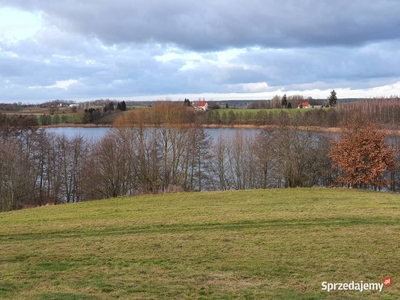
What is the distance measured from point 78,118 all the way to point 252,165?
59.4m

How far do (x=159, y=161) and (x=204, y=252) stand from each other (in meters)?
30.0

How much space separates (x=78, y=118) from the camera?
9131cm

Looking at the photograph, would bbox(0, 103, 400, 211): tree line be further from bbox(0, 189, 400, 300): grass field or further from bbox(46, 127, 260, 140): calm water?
bbox(0, 189, 400, 300): grass field

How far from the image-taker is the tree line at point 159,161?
36.7m

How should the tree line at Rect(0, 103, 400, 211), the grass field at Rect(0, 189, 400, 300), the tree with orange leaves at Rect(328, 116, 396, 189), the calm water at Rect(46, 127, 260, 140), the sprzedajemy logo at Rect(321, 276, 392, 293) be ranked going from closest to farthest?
1. the sprzedajemy logo at Rect(321, 276, 392, 293)
2. the grass field at Rect(0, 189, 400, 300)
3. the tree with orange leaves at Rect(328, 116, 396, 189)
4. the tree line at Rect(0, 103, 400, 211)
5. the calm water at Rect(46, 127, 260, 140)

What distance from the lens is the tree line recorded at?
120 ft

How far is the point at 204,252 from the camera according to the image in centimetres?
1113

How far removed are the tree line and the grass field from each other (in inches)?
695

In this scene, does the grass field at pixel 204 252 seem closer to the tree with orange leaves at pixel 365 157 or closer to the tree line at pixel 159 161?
the tree with orange leaves at pixel 365 157

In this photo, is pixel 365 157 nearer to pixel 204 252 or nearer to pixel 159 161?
pixel 159 161

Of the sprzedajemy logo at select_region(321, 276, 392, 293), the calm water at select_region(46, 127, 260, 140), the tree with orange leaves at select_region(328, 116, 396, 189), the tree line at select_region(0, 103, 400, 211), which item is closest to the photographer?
the sprzedajemy logo at select_region(321, 276, 392, 293)

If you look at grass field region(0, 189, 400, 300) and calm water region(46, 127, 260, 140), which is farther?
calm water region(46, 127, 260, 140)

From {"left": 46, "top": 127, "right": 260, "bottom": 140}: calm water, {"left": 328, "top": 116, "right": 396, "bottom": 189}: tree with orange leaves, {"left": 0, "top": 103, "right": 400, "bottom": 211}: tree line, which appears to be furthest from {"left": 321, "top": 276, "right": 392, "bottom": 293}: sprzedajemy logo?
{"left": 46, "top": 127, "right": 260, "bottom": 140}: calm water

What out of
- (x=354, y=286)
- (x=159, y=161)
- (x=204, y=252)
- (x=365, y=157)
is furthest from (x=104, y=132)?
(x=354, y=286)
